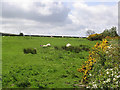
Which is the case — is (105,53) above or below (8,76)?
above

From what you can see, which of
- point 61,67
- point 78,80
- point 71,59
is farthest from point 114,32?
point 78,80

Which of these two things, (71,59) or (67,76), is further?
(71,59)

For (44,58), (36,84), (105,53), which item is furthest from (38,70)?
(105,53)

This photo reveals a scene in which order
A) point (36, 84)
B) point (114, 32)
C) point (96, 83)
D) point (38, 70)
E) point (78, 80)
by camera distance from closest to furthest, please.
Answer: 1. point (96, 83)
2. point (36, 84)
3. point (78, 80)
4. point (38, 70)
5. point (114, 32)

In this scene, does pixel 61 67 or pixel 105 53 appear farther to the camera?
pixel 61 67

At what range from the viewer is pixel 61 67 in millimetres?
9625

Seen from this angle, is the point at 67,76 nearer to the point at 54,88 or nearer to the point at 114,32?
the point at 54,88

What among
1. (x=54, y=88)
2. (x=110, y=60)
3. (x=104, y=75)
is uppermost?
(x=110, y=60)

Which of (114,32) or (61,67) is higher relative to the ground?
(114,32)

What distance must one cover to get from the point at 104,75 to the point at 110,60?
2.99 feet

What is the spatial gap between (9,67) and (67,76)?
3.56 m

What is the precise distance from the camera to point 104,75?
21.5 ft

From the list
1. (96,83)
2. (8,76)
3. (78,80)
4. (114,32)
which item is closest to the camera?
(96,83)

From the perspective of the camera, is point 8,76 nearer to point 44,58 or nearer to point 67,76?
point 67,76
